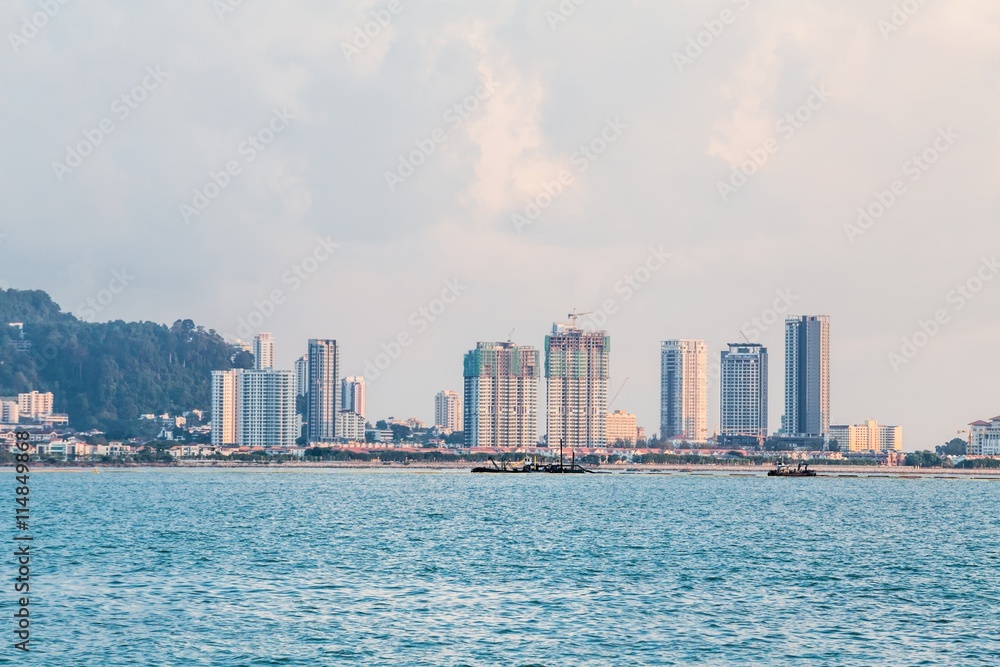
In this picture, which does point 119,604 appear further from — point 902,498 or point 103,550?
point 902,498

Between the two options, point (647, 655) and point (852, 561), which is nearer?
point (647, 655)

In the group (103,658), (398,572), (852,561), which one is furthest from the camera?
(852,561)

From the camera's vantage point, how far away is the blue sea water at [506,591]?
168 feet

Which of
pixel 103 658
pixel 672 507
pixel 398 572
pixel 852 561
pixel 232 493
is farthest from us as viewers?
pixel 232 493

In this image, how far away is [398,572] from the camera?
7519cm

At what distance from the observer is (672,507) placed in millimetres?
148750

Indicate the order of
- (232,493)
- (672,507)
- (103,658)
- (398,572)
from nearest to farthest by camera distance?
1. (103,658)
2. (398,572)
3. (672,507)
4. (232,493)

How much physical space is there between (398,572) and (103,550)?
23.8m

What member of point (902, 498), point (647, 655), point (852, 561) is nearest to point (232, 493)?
point (902, 498)

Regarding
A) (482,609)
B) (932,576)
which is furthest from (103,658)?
(932,576)

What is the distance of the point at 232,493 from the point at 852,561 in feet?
404

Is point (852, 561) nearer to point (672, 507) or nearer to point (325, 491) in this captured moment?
point (672, 507)

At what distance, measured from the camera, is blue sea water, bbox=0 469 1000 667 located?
5131 centimetres

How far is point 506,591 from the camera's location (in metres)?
67.2
